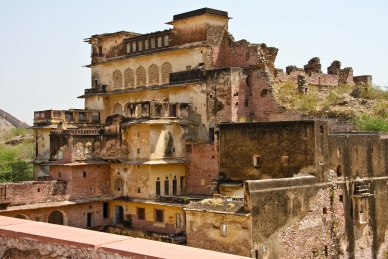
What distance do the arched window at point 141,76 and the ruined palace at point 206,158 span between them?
99mm

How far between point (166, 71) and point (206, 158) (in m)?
8.12

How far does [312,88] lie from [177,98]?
8.91 m

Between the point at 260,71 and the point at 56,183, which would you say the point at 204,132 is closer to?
the point at 260,71

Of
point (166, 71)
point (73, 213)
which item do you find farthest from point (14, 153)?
point (73, 213)

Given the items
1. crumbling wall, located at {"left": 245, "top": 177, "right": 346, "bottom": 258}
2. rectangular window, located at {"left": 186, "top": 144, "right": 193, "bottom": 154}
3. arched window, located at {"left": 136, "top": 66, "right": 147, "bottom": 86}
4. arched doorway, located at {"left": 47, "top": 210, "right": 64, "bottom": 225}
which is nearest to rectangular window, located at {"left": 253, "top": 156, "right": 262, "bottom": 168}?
crumbling wall, located at {"left": 245, "top": 177, "right": 346, "bottom": 258}

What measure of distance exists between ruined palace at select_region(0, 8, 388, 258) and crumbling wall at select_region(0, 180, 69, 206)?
0.06m

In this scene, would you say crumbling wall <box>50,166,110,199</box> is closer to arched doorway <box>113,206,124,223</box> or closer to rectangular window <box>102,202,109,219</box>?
rectangular window <box>102,202,109,219</box>

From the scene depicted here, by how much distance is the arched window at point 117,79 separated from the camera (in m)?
36.5

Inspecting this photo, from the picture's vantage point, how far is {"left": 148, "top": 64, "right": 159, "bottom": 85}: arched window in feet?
112

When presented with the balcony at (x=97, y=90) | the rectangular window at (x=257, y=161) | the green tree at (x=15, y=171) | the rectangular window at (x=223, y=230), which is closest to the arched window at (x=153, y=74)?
the balcony at (x=97, y=90)

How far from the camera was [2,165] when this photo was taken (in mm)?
38812

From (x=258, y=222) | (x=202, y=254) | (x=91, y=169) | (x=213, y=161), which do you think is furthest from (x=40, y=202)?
(x=202, y=254)

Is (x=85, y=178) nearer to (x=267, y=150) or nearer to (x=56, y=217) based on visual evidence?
(x=56, y=217)

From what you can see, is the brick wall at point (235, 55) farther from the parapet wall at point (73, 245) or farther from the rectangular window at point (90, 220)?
the parapet wall at point (73, 245)
